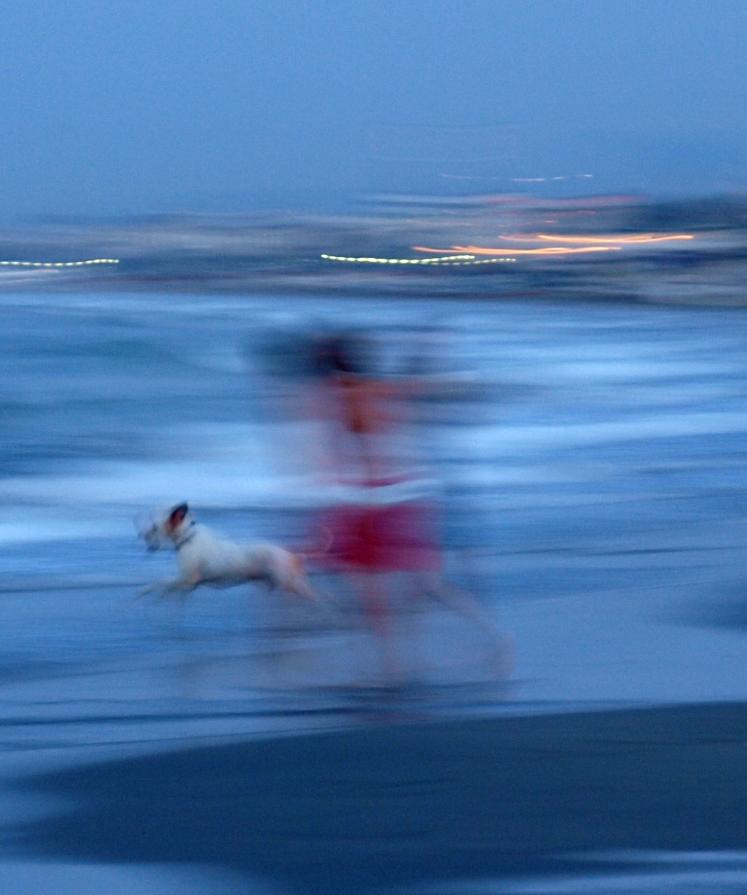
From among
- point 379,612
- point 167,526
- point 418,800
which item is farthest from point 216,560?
point 418,800

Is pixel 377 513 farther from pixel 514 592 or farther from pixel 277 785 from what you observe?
pixel 514 592

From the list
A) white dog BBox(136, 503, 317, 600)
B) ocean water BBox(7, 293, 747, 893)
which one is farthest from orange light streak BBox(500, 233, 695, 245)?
white dog BBox(136, 503, 317, 600)

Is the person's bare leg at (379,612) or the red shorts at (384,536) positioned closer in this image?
the red shorts at (384,536)

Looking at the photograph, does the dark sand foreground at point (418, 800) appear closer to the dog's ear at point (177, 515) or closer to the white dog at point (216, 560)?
the white dog at point (216, 560)

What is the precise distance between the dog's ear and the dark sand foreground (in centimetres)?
178

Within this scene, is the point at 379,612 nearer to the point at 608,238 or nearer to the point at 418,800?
the point at 418,800

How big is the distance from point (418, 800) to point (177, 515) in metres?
2.57

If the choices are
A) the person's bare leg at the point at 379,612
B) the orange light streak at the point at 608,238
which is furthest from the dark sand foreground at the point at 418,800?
the orange light streak at the point at 608,238

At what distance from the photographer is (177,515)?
22.5ft

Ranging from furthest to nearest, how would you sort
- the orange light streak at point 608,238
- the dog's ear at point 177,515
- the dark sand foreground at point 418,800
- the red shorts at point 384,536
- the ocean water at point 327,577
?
the orange light streak at point 608,238 → the dog's ear at point 177,515 → the red shorts at point 384,536 → the ocean water at point 327,577 → the dark sand foreground at point 418,800

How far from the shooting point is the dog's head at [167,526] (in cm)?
685

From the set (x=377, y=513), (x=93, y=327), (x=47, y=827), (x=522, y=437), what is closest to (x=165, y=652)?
(x=377, y=513)

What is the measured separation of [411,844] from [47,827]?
38.9 inches

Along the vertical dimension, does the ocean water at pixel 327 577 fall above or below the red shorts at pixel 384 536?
below
